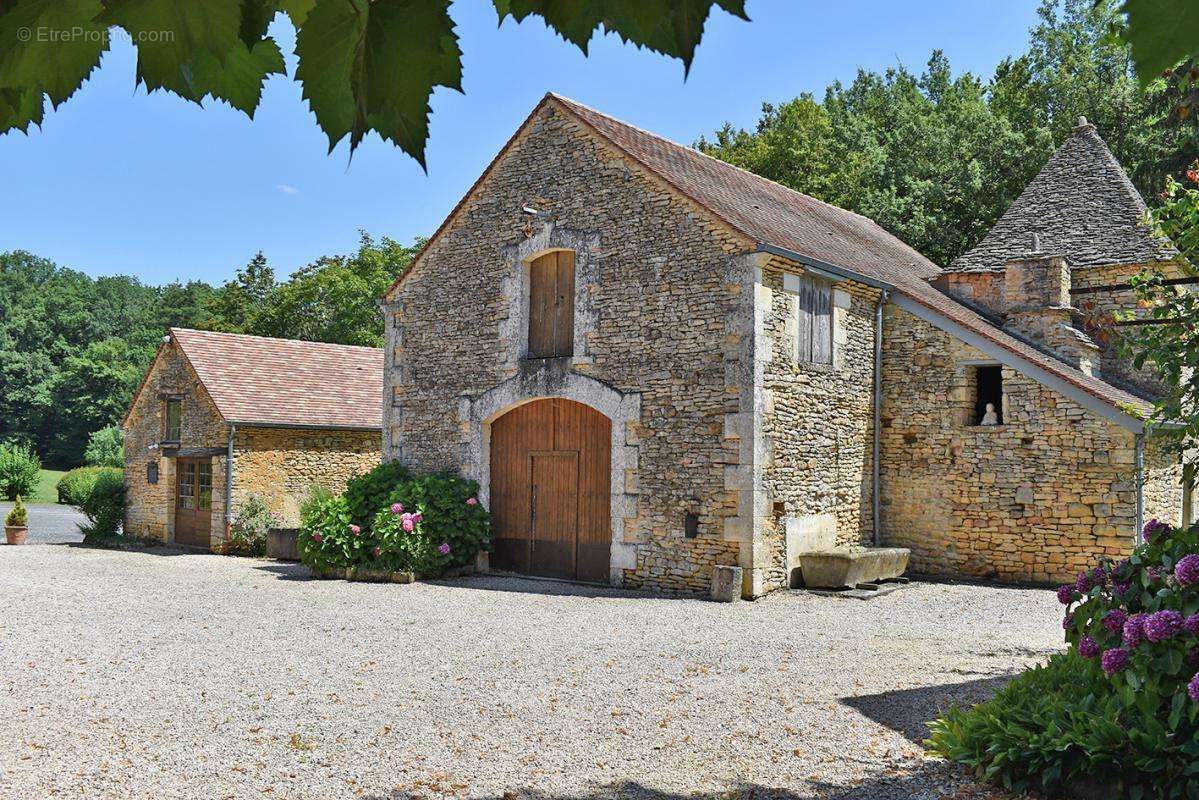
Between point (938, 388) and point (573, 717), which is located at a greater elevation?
point (938, 388)

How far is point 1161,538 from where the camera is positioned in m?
5.05

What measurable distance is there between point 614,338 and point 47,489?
33.2 m

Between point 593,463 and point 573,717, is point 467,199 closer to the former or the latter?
point 593,463

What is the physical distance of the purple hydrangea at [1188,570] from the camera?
4.45 metres

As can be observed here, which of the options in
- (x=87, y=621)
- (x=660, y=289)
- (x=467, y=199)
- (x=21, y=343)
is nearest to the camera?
(x=87, y=621)

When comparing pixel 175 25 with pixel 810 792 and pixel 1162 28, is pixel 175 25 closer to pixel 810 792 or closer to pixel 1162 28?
pixel 1162 28

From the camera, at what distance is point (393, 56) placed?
111cm

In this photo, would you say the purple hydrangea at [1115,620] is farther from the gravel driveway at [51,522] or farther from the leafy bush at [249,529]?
the gravel driveway at [51,522]

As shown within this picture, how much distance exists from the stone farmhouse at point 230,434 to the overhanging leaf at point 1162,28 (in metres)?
18.4

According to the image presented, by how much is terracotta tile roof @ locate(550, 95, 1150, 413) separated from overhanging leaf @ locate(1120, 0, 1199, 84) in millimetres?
10763

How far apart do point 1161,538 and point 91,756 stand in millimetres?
5973

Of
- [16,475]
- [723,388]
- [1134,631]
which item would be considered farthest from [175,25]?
[16,475]

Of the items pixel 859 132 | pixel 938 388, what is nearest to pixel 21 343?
pixel 859 132

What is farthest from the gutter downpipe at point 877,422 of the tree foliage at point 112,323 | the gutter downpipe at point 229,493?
the tree foliage at point 112,323
